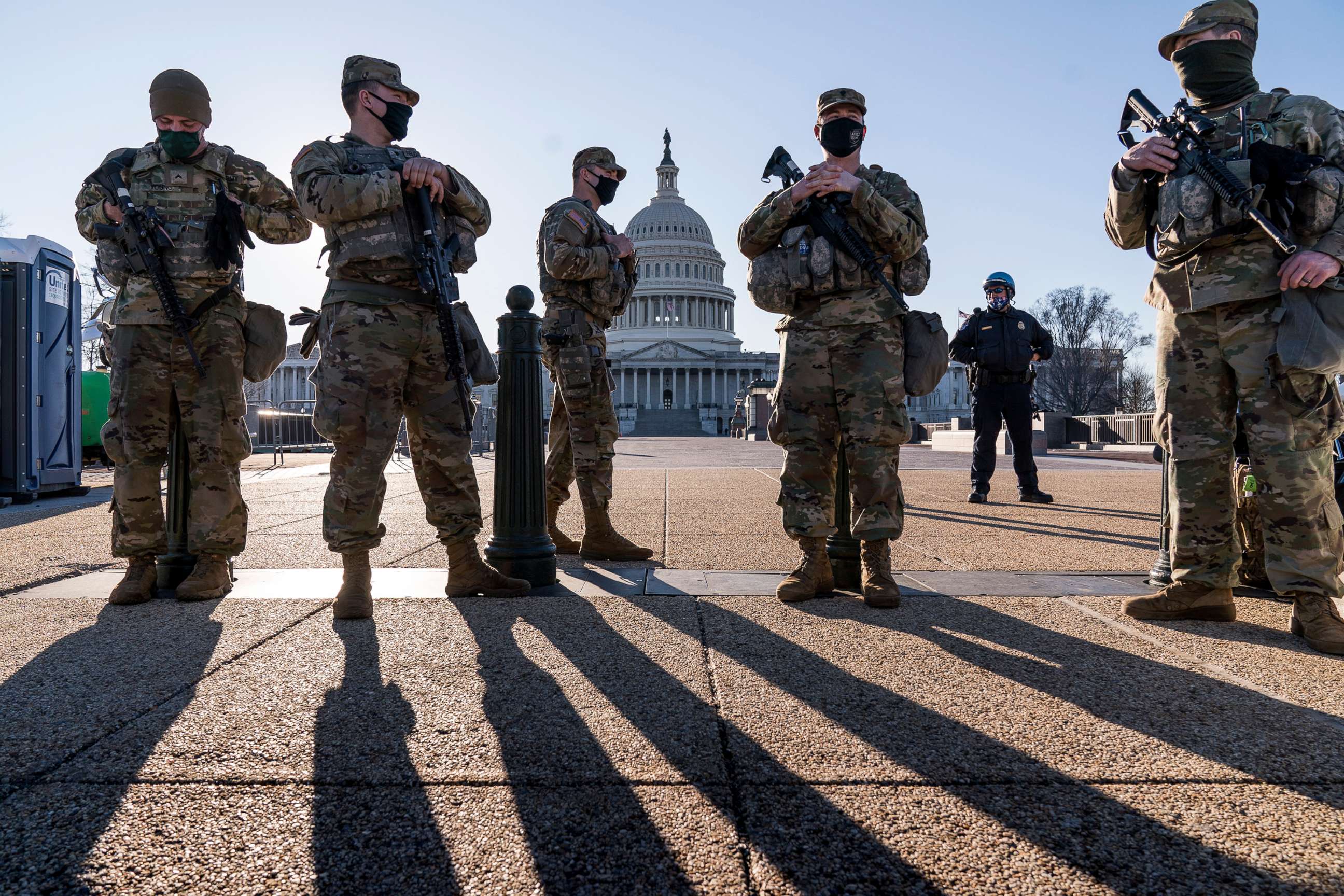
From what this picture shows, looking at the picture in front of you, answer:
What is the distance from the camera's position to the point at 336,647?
2.89 m

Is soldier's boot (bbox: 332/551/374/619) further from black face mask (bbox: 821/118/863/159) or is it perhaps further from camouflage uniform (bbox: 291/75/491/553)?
black face mask (bbox: 821/118/863/159)

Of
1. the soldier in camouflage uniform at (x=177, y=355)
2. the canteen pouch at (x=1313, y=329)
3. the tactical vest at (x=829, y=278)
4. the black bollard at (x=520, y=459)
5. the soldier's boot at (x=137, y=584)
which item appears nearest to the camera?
the canteen pouch at (x=1313, y=329)

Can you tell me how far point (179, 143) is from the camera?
392cm

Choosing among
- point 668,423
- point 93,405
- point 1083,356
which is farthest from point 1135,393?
point 93,405

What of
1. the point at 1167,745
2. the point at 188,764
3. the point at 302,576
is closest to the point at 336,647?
the point at 188,764

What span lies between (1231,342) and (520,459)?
3045mm

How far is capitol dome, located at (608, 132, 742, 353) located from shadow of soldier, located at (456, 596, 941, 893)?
309 ft

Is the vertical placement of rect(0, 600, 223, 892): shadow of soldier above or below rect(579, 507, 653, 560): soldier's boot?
below

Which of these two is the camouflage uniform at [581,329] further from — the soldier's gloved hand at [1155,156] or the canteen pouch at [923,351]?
the soldier's gloved hand at [1155,156]

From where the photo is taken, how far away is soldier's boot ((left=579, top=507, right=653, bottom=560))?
5.00 meters

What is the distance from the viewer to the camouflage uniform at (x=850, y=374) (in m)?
3.71

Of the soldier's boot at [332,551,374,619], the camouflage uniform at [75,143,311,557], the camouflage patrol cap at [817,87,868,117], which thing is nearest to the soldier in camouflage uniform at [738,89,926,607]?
the camouflage patrol cap at [817,87,868,117]

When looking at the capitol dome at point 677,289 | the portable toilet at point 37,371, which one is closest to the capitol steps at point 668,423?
the capitol dome at point 677,289

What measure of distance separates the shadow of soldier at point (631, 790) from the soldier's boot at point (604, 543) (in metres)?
2.18
